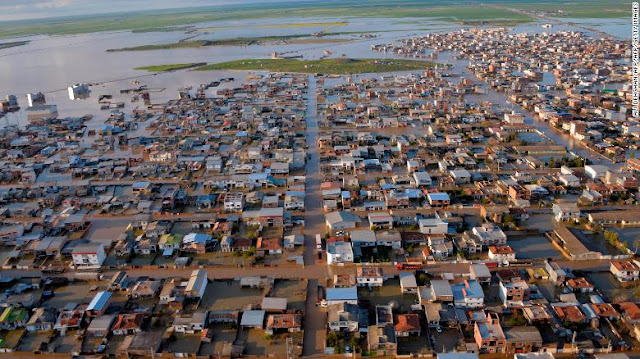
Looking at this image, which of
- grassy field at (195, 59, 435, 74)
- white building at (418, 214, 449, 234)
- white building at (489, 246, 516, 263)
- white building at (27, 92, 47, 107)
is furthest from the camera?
grassy field at (195, 59, 435, 74)

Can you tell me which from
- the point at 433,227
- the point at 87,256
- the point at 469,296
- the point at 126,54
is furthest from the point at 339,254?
the point at 126,54

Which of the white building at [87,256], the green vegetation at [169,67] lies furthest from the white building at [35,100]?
the white building at [87,256]

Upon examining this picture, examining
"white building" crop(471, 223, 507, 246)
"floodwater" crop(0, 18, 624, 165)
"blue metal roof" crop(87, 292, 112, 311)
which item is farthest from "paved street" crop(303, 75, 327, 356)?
"floodwater" crop(0, 18, 624, 165)

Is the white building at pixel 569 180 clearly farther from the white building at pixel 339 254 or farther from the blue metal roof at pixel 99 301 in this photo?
the blue metal roof at pixel 99 301

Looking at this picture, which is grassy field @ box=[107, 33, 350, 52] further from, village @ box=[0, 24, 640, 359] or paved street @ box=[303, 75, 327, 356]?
paved street @ box=[303, 75, 327, 356]

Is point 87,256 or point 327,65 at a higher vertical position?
point 327,65

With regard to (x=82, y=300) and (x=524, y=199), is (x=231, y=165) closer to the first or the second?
(x=82, y=300)

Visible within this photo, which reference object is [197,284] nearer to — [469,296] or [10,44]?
[469,296]
